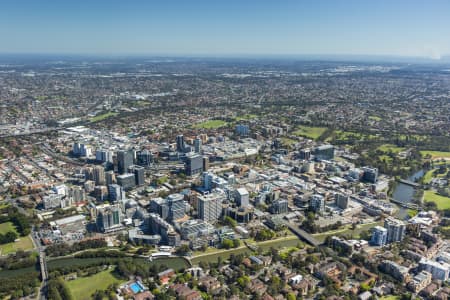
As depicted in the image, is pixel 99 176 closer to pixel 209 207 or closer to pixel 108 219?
pixel 108 219

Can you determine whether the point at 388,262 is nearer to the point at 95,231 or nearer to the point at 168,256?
the point at 168,256

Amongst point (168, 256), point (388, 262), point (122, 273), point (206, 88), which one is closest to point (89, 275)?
point (122, 273)

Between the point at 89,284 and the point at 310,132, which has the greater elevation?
the point at 310,132

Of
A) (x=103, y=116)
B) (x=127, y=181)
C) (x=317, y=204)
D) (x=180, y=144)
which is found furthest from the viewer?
(x=103, y=116)

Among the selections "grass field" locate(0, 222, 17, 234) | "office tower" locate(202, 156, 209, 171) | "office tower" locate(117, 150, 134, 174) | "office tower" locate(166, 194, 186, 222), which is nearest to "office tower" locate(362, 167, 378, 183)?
"office tower" locate(202, 156, 209, 171)

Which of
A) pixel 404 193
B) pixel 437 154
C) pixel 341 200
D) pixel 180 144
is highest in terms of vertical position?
pixel 180 144

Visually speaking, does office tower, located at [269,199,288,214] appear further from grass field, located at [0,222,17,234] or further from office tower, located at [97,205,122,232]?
grass field, located at [0,222,17,234]

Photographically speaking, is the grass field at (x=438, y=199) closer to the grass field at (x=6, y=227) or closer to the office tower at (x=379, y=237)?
the office tower at (x=379, y=237)

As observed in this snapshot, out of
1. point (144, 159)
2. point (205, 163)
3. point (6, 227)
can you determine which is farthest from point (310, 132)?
point (6, 227)

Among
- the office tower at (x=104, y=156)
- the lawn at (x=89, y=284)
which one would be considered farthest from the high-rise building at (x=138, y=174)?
the lawn at (x=89, y=284)
